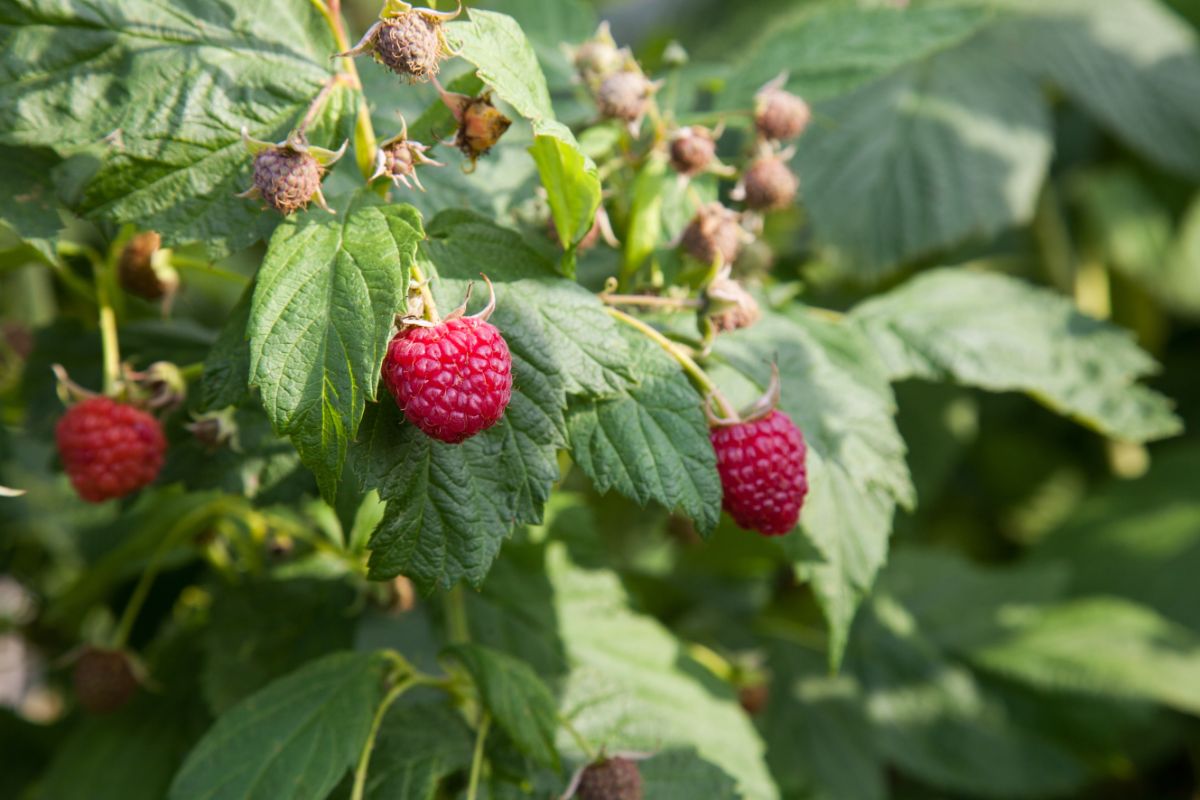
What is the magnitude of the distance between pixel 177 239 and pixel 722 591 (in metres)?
1.20

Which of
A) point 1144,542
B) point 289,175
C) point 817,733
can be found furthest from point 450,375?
point 1144,542

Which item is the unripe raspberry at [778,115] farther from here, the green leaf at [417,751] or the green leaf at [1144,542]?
the green leaf at [1144,542]

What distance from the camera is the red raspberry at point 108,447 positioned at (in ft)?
3.28

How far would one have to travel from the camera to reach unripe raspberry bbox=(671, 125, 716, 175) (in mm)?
1077

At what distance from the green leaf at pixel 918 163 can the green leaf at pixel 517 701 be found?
99cm

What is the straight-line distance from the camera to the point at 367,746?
0.99 metres

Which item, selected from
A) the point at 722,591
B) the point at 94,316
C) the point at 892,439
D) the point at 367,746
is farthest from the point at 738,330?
the point at 722,591

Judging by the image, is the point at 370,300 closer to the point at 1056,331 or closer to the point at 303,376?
the point at 303,376

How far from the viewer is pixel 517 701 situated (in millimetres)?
1011

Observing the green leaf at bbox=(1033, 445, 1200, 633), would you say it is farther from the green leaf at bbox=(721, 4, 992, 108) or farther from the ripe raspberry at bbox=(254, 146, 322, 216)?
the ripe raspberry at bbox=(254, 146, 322, 216)

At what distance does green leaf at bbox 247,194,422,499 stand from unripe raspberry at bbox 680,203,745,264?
0.33 m

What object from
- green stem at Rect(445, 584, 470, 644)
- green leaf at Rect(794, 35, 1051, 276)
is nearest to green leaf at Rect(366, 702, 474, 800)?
green stem at Rect(445, 584, 470, 644)

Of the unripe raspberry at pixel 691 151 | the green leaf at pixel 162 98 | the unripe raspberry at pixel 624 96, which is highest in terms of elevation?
the green leaf at pixel 162 98

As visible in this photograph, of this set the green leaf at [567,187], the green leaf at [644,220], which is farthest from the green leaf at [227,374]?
the green leaf at [644,220]
